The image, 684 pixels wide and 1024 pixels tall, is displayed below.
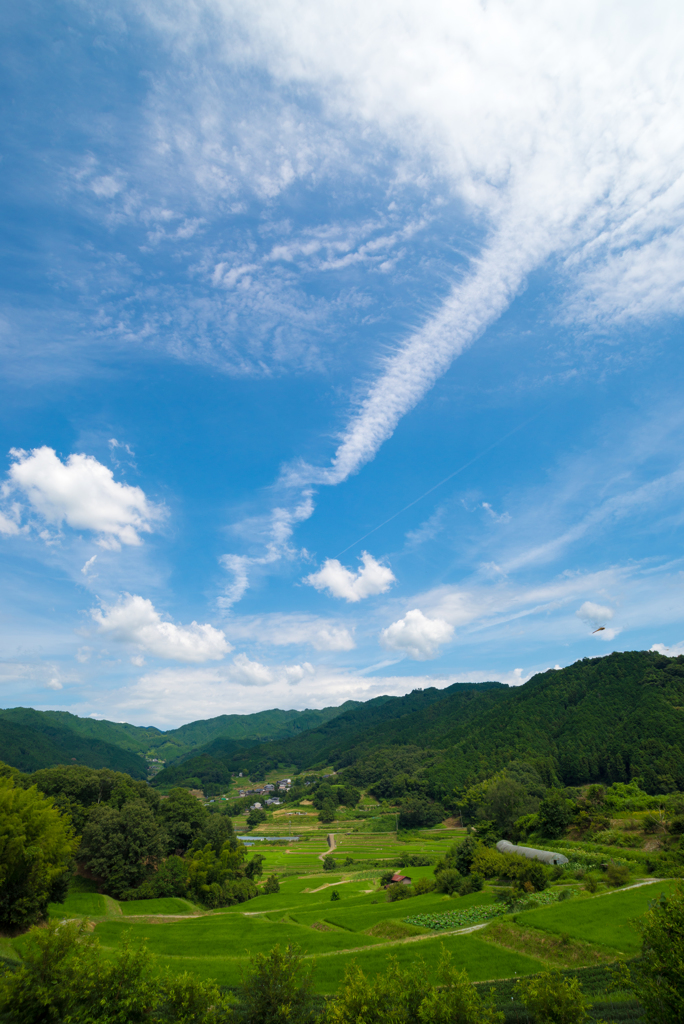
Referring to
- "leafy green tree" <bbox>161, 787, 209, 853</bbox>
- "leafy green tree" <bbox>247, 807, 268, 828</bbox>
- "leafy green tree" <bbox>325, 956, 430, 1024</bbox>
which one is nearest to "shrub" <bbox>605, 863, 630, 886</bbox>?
"leafy green tree" <bbox>325, 956, 430, 1024</bbox>

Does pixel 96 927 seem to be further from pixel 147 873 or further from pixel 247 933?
pixel 147 873

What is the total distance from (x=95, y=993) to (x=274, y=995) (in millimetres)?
7826

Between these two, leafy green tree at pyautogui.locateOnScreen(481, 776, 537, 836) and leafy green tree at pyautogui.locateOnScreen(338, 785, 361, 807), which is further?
leafy green tree at pyautogui.locateOnScreen(338, 785, 361, 807)

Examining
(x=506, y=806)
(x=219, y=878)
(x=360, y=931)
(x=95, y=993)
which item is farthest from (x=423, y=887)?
(x=95, y=993)

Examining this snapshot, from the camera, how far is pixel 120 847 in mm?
65938

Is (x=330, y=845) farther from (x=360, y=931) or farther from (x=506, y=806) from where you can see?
(x=360, y=931)

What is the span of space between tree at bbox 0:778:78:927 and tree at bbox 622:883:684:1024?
158ft

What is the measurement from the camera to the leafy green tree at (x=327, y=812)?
167000 mm

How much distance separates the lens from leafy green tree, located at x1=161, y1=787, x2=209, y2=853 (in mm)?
79500

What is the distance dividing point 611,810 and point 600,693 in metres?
114

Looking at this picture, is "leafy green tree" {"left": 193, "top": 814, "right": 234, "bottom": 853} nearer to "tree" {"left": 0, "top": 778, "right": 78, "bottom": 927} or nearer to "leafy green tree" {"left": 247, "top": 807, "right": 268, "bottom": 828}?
"tree" {"left": 0, "top": 778, "right": 78, "bottom": 927}

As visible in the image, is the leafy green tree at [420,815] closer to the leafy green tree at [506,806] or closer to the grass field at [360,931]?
the leafy green tree at [506,806]

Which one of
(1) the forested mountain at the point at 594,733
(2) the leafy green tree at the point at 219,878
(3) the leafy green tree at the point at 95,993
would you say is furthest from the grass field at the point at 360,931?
(1) the forested mountain at the point at 594,733

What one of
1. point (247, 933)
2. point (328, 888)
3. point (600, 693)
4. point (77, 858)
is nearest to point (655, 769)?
point (600, 693)
